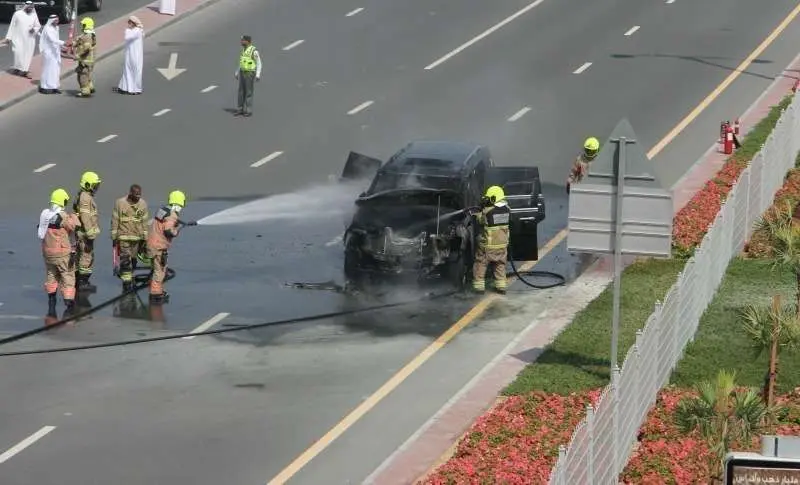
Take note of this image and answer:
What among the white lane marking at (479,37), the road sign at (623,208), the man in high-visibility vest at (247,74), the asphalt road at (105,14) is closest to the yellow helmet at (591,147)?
the road sign at (623,208)

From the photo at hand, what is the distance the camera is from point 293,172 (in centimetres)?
3341

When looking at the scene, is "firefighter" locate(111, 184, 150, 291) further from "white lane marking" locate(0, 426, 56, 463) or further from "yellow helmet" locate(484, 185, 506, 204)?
"white lane marking" locate(0, 426, 56, 463)

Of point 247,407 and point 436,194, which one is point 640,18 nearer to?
point 436,194

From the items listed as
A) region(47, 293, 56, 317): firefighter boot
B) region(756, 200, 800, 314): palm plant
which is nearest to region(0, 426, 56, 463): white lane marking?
region(47, 293, 56, 317): firefighter boot

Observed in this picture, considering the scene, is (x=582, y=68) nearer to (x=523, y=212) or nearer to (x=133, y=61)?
(x=133, y=61)

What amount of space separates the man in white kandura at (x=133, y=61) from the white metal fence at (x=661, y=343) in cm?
1582

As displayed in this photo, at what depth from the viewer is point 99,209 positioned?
30.6 metres

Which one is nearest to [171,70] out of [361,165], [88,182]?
[361,165]

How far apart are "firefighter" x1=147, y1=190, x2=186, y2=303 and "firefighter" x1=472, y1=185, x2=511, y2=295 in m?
4.25

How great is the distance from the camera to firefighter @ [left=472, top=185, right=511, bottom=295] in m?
24.2

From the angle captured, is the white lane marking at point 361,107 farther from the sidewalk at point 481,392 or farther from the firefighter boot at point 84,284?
the firefighter boot at point 84,284

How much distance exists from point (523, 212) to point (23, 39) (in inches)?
717

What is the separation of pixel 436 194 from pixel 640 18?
23.5m

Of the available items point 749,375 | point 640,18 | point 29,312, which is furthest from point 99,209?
point 640,18
